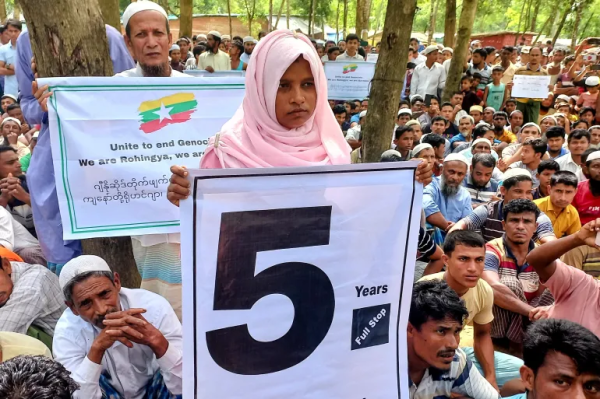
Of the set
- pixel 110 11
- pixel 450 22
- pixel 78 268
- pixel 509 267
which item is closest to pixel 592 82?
pixel 450 22

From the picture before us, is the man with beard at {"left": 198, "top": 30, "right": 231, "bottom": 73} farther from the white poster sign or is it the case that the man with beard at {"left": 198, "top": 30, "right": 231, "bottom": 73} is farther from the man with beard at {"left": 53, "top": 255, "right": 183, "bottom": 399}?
the man with beard at {"left": 53, "top": 255, "right": 183, "bottom": 399}

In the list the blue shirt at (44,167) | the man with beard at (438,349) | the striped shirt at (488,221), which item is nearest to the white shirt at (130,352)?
the blue shirt at (44,167)

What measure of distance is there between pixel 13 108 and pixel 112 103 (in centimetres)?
557

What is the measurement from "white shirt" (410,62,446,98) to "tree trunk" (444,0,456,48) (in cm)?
156

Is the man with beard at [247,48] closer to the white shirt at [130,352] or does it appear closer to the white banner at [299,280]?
the white shirt at [130,352]

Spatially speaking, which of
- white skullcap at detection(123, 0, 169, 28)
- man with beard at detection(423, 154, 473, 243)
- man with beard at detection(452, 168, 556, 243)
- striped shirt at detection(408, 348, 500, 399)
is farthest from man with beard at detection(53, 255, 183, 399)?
man with beard at detection(423, 154, 473, 243)

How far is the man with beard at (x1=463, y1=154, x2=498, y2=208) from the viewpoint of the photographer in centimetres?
547

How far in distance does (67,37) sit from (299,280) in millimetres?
1842

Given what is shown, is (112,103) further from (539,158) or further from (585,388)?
(539,158)

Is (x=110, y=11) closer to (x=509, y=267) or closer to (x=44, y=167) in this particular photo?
(x=44, y=167)

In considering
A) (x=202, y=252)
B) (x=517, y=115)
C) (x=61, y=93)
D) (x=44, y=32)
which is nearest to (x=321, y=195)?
(x=202, y=252)

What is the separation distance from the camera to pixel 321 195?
182 centimetres

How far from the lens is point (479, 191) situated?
556 cm

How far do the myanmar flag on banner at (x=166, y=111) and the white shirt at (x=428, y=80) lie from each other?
31.5 feet
